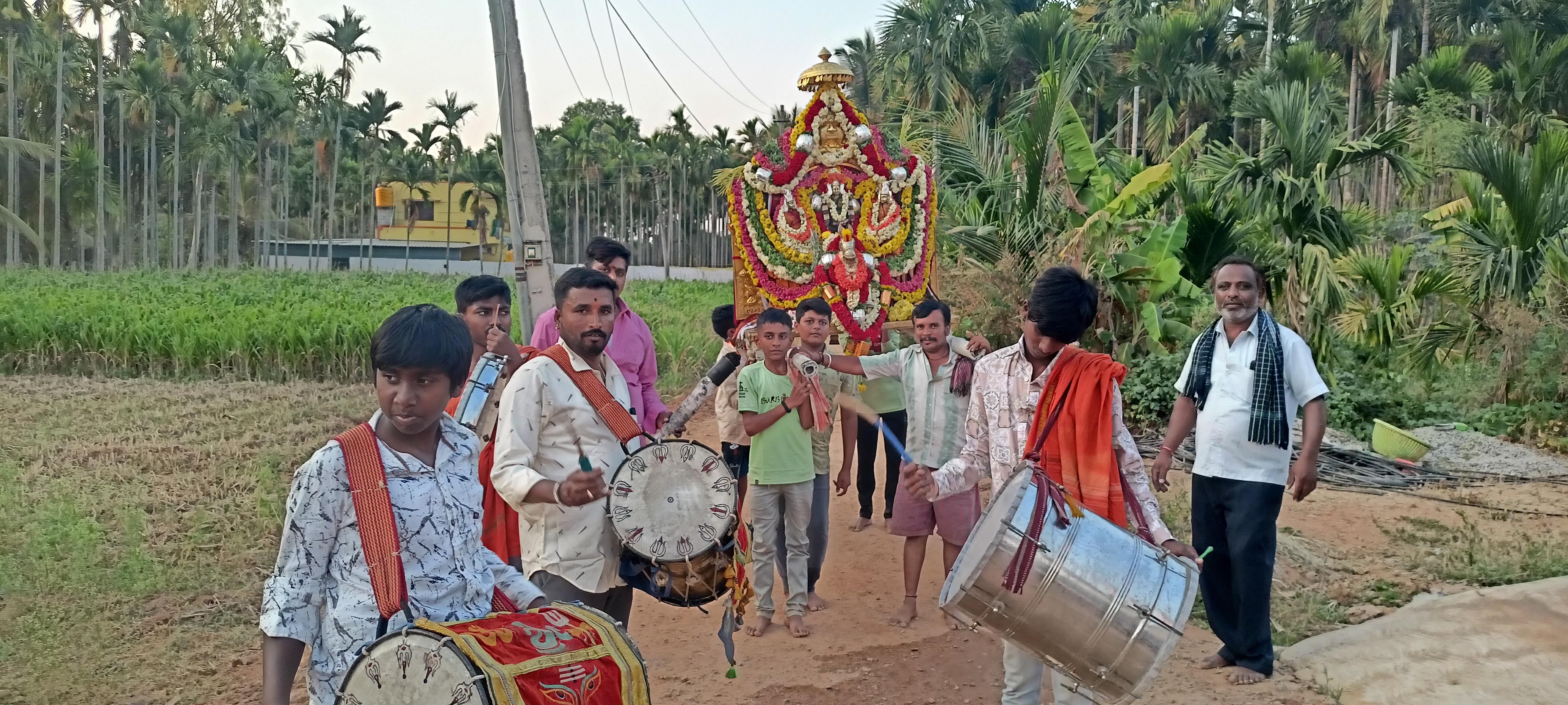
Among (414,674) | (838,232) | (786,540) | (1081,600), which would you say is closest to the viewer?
(414,674)

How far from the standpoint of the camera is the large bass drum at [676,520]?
3.65 m

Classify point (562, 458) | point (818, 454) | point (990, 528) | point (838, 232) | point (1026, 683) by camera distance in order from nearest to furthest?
point (990, 528) < point (562, 458) < point (1026, 683) < point (818, 454) < point (838, 232)

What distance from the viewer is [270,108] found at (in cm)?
4734

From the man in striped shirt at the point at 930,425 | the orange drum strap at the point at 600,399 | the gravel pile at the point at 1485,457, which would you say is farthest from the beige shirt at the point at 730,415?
the gravel pile at the point at 1485,457

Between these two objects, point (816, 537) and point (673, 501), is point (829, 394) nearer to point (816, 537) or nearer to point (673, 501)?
point (816, 537)

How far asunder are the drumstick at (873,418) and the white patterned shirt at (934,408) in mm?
116

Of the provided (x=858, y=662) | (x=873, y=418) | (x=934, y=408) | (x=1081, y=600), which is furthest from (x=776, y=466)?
(x=1081, y=600)

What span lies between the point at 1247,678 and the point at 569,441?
3.09 metres

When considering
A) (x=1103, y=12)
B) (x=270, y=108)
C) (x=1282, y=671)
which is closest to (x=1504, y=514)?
(x=1282, y=671)

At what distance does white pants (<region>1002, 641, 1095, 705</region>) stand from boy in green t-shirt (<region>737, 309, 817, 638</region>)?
73.4 inches

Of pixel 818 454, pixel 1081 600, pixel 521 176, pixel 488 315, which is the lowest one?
pixel 818 454

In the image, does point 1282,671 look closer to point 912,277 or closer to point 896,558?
point 896,558

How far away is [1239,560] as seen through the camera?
476 cm

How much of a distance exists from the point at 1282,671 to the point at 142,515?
6755mm
